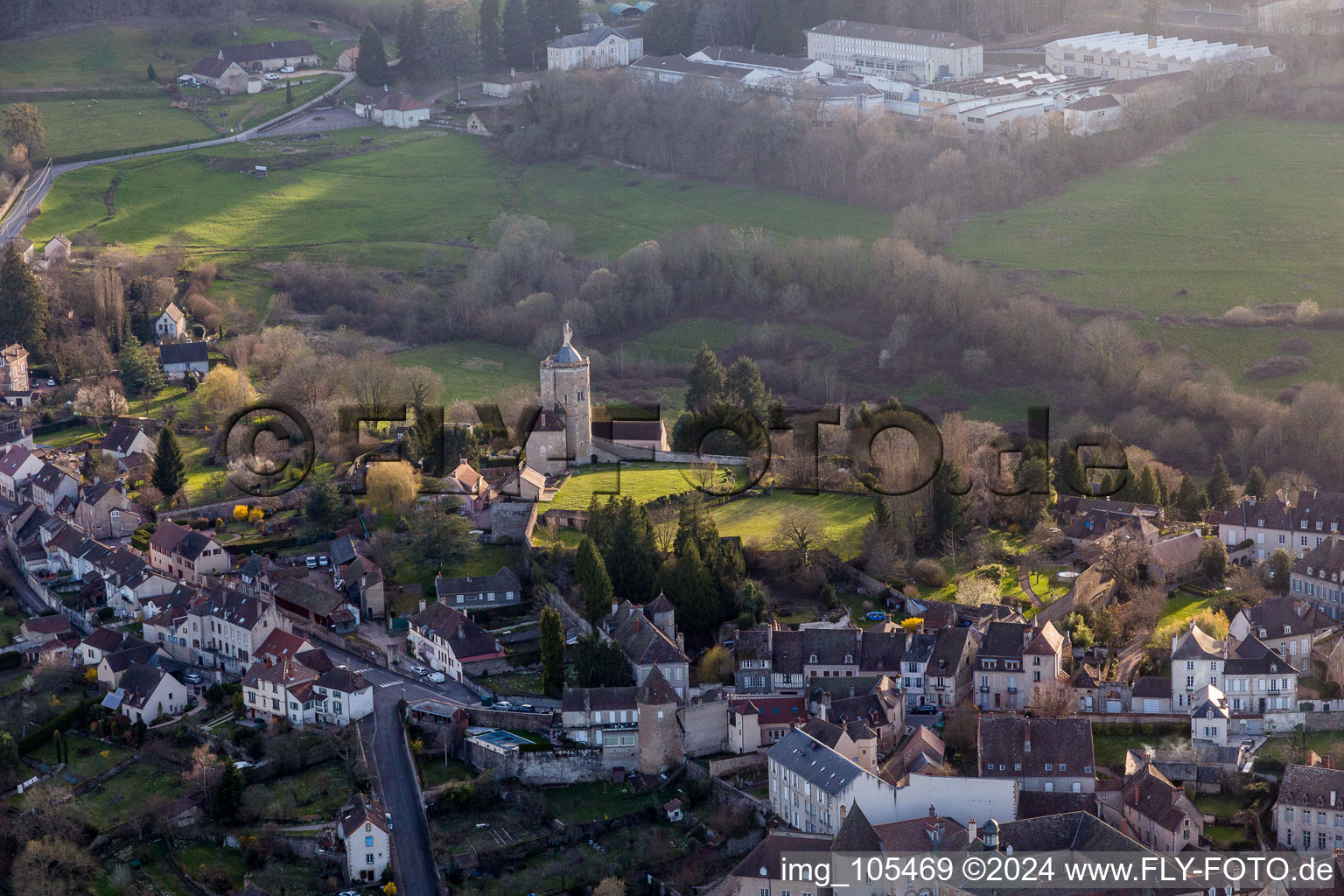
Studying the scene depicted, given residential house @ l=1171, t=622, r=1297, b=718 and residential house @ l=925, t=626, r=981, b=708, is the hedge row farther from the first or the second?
residential house @ l=1171, t=622, r=1297, b=718

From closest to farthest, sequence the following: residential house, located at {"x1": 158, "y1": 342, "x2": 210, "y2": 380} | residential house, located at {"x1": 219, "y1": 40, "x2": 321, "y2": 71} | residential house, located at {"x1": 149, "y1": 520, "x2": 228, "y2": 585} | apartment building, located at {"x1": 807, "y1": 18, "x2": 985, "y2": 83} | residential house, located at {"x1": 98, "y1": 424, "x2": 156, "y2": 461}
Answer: residential house, located at {"x1": 149, "y1": 520, "x2": 228, "y2": 585}, residential house, located at {"x1": 98, "y1": 424, "x2": 156, "y2": 461}, residential house, located at {"x1": 158, "y1": 342, "x2": 210, "y2": 380}, apartment building, located at {"x1": 807, "y1": 18, "x2": 985, "y2": 83}, residential house, located at {"x1": 219, "y1": 40, "x2": 321, "y2": 71}

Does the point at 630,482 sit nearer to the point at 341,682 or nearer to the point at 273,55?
the point at 341,682

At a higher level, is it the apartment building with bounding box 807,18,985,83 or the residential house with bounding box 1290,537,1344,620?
the apartment building with bounding box 807,18,985,83

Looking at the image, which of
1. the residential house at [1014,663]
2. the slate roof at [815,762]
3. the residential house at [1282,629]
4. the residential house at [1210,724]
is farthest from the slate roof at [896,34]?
the slate roof at [815,762]

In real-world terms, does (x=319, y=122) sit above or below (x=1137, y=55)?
below

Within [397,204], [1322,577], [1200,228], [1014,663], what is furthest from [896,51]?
[1014,663]

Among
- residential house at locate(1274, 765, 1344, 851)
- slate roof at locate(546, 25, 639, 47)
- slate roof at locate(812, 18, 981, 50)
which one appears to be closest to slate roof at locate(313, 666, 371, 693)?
residential house at locate(1274, 765, 1344, 851)

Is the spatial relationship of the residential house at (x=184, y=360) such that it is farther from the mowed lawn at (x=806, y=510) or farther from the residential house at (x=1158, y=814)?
the residential house at (x=1158, y=814)
